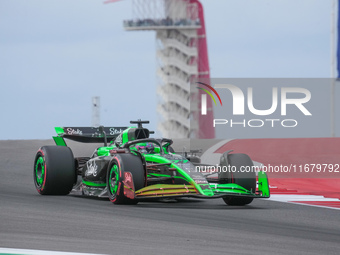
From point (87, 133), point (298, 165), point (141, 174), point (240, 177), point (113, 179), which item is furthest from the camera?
point (298, 165)

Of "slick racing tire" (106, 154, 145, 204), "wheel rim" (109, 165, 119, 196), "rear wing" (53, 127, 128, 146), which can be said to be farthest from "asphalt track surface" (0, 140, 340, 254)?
"rear wing" (53, 127, 128, 146)

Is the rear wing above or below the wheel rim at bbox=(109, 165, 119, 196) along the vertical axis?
above

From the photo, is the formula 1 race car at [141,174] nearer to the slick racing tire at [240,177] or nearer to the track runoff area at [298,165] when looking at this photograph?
the slick racing tire at [240,177]

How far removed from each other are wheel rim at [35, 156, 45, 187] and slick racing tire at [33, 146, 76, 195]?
43 mm

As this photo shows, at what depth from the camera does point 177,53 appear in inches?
3509

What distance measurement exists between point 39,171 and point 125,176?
2.86m

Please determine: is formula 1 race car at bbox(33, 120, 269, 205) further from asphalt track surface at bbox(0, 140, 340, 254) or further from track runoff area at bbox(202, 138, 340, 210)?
track runoff area at bbox(202, 138, 340, 210)

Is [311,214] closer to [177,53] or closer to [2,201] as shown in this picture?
[2,201]

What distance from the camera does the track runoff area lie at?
547 inches

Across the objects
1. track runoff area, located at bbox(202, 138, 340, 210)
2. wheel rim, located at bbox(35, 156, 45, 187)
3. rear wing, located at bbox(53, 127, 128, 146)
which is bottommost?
track runoff area, located at bbox(202, 138, 340, 210)

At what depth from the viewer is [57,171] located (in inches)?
501

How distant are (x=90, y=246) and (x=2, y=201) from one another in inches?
180

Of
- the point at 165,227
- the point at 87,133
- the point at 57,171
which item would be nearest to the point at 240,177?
the point at 57,171

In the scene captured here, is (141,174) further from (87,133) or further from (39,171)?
(87,133)
